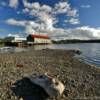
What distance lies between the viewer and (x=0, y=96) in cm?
959

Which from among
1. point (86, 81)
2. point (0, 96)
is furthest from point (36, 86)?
point (86, 81)

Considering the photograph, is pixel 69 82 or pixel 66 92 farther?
pixel 69 82

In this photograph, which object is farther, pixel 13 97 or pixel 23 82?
pixel 23 82

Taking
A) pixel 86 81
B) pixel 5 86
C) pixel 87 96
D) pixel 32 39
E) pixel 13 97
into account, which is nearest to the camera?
pixel 13 97

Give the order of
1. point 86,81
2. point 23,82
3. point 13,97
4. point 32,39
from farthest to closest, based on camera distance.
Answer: point 32,39 < point 86,81 < point 23,82 < point 13,97

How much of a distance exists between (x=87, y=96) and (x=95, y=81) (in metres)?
3.59

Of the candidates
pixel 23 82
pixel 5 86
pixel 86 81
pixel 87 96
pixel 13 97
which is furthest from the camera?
pixel 86 81

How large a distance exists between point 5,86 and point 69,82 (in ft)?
13.8

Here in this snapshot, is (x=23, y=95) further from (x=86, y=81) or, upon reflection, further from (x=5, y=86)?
(x=86, y=81)

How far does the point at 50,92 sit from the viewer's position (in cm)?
999

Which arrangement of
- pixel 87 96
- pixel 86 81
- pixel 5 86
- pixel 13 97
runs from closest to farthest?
pixel 13 97 → pixel 87 96 → pixel 5 86 → pixel 86 81

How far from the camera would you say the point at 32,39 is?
13562 centimetres

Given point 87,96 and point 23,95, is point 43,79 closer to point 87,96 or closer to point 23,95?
point 23,95

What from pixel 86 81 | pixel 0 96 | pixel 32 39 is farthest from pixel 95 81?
pixel 32 39
